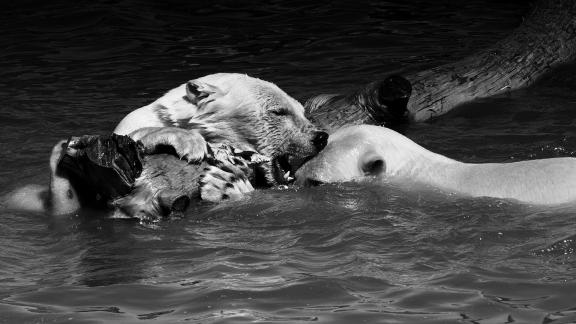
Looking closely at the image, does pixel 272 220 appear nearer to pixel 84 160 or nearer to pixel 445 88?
pixel 84 160

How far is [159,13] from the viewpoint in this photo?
1480 centimetres

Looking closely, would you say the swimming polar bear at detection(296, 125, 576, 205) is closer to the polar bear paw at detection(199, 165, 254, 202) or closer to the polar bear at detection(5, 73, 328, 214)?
the polar bear at detection(5, 73, 328, 214)

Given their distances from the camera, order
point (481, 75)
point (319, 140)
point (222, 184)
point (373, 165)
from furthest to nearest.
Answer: point (481, 75)
point (319, 140)
point (373, 165)
point (222, 184)

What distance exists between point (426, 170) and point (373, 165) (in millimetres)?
378

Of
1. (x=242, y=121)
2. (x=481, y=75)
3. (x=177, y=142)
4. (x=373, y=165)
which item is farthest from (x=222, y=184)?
(x=481, y=75)

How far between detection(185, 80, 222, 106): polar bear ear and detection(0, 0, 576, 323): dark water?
89cm

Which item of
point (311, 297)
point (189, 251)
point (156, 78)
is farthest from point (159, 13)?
point (311, 297)

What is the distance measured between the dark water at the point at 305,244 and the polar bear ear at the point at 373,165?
0.57 feet

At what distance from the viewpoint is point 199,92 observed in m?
7.30

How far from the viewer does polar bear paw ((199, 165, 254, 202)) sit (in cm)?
662

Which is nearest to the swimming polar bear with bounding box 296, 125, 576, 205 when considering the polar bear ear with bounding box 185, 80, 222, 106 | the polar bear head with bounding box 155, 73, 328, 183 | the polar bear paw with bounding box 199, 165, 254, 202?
the polar bear head with bounding box 155, 73, 328, 183

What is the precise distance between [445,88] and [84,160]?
15.7 feet

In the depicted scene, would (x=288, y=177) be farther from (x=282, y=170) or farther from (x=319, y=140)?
(x=319, y=140)

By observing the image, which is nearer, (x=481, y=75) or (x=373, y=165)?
(x=373, y=165)
